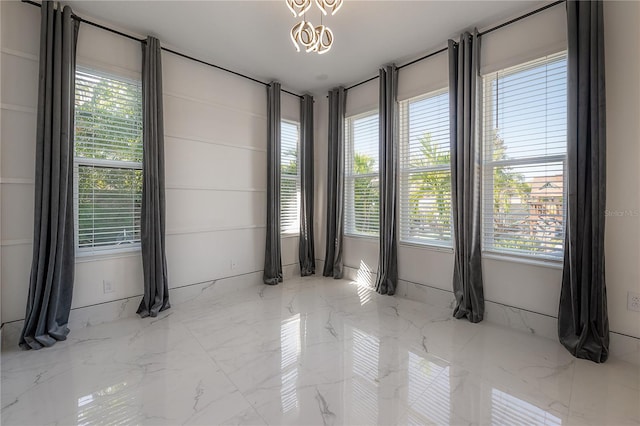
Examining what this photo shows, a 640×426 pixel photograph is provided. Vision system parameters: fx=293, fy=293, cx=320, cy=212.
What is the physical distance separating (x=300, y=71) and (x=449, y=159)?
2.17m

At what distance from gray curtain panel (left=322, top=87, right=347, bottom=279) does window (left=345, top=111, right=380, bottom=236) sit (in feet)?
0.48

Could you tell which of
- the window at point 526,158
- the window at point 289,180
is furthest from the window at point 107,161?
the window at point 526,158

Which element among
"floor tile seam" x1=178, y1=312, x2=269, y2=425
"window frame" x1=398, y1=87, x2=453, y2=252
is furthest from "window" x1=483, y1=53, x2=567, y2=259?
"floor tile seam" x1=178, y1=312, x2=269, y2=425

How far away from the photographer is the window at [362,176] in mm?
4047

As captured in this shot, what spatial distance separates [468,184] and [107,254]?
3.61 meters

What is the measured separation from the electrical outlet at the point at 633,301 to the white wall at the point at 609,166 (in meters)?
0.03

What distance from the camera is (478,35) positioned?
287 centimetres

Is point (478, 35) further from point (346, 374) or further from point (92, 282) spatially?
point (92, 282)

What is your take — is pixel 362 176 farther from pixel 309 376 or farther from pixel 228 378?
pixel 228 378

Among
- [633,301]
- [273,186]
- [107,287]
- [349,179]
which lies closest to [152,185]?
[107,287]

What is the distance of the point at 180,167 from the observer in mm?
3312

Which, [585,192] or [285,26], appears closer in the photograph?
[585,192]

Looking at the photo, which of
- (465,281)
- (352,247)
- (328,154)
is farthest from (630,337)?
(328,154)

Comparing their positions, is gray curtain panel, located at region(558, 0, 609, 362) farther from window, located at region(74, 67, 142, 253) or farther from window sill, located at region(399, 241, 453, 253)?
window, located at region(74, 67, 142, 253)
